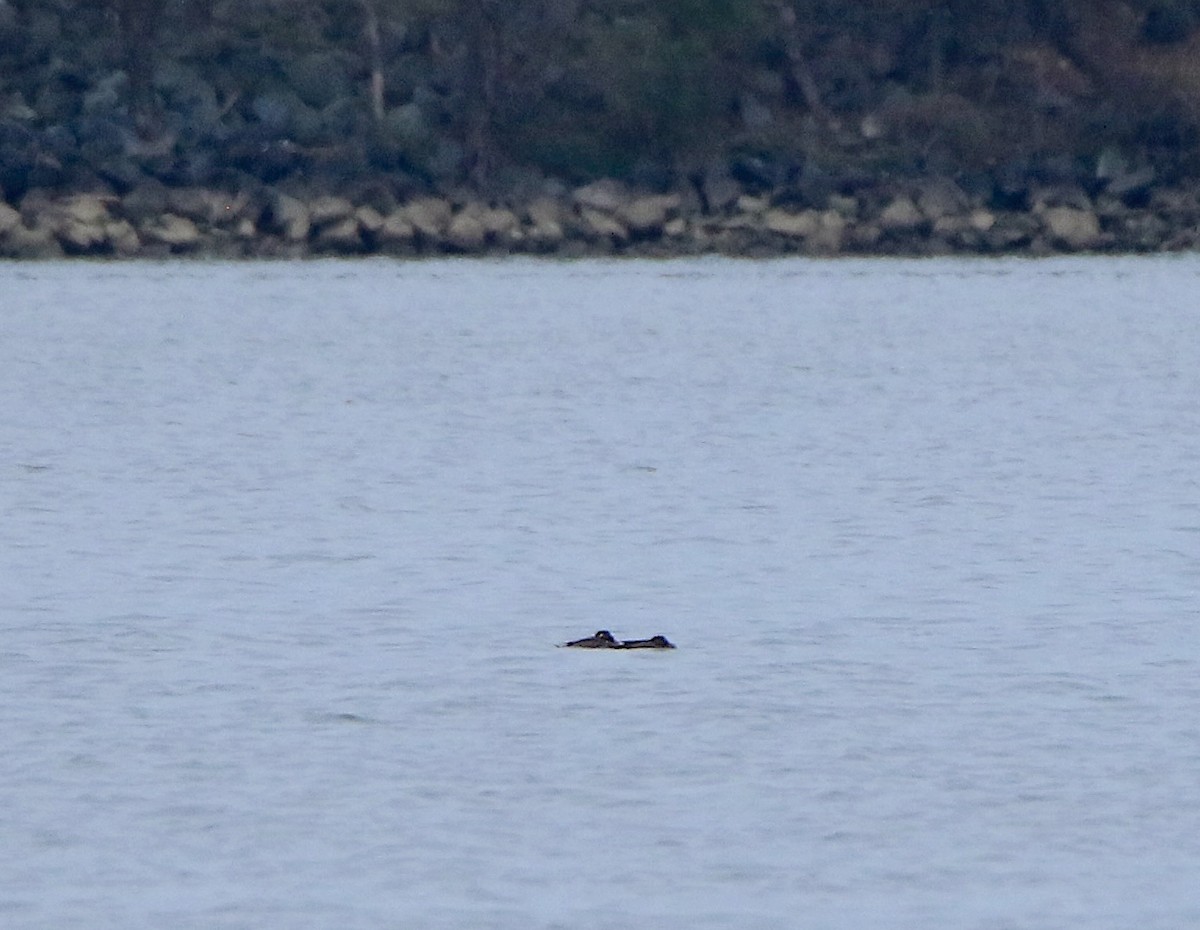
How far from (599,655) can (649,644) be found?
0.26m

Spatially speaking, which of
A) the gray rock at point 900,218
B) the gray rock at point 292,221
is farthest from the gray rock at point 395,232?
the gray rock at point 900,218

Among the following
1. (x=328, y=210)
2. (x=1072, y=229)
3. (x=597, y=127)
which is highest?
(x=597, y=127)

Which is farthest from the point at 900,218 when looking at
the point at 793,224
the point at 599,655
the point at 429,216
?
the point at 599,655

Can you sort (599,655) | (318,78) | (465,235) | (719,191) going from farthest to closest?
(318,78) → (719,191) → (465,235) → (599,655)

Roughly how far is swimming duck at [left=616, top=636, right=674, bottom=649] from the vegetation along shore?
96.2 feet

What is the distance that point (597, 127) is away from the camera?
4528cm

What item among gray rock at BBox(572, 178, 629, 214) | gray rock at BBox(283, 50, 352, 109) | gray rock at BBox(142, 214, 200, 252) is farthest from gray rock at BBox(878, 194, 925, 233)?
gray rock at BBox(283, 50, 352, 109)

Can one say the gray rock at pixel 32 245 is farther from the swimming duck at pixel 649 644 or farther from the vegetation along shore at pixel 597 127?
the swimming duck at pixel 649 644

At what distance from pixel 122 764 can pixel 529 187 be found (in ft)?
113

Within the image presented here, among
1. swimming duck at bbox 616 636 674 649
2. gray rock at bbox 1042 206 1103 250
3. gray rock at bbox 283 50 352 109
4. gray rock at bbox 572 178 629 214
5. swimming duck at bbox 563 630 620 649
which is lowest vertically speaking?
gray rock at bbox 1042 206 1103 250

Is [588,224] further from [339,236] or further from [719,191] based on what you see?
[339,236]

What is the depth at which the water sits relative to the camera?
253 inches

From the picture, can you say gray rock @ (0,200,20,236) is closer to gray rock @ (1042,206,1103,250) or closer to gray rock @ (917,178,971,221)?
gray rock @ (917,178,971,221)

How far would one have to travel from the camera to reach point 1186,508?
13094 mm
